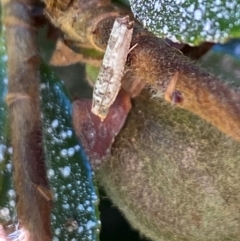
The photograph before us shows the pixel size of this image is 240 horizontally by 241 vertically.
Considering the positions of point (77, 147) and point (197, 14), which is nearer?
point (197, 14)

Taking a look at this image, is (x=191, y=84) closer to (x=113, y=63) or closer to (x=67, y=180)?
(x=113, y=63)

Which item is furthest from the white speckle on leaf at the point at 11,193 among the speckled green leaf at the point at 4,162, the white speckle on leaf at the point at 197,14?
the white speckle on leaf at the point at 197,14

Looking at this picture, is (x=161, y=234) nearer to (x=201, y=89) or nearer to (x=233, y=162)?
(x=233, y=162)

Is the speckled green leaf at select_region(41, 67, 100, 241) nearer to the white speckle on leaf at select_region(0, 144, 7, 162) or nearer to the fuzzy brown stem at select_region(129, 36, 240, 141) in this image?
the white speckle on leaf at select_region(0, 144, 7, 162)

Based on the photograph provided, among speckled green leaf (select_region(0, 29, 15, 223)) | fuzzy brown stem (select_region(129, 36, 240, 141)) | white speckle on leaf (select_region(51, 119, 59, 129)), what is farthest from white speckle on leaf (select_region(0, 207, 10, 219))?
fuzzy brown stem (select_region(129, 36, 240, 141))

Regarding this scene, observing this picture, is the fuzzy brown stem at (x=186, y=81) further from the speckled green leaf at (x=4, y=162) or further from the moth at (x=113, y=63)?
the speckled green leaf at (x=4, y=162)

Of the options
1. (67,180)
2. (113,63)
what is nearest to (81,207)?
(67,180)
